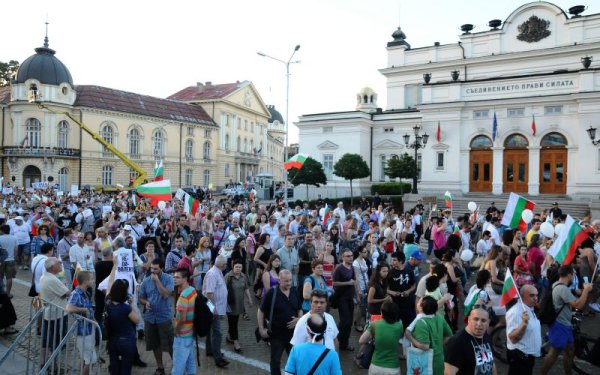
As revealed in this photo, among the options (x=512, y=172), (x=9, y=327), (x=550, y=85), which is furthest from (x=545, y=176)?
(x=9, y=327)

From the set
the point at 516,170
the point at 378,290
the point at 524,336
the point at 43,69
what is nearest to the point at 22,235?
the point at 378,290

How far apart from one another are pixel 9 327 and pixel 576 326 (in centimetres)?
980

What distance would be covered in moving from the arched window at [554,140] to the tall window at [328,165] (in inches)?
684

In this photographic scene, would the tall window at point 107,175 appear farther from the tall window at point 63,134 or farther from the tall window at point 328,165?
the tall window at point 328,165

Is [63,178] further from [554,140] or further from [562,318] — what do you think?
[562,318]

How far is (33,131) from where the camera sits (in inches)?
1981

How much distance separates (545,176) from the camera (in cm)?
2989

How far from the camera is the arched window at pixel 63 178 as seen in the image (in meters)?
50.5

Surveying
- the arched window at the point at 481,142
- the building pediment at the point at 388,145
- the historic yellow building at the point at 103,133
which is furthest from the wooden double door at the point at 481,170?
the historic yellow building at the point at 103,133

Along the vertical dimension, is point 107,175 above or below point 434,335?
above

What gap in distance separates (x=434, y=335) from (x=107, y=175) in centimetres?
5517

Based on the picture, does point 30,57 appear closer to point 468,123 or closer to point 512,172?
point 468,123

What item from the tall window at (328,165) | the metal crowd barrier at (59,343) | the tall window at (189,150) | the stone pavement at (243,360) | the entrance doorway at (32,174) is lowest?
the stone pavement at (243,360)

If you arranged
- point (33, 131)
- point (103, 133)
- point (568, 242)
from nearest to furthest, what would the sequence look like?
1. point (568, 242)
2. point (33, 131)
3. point (103, 133)
